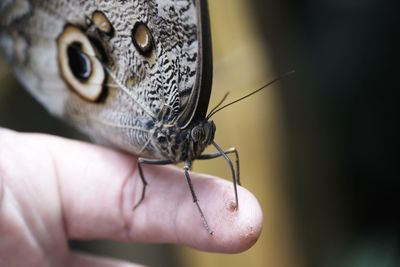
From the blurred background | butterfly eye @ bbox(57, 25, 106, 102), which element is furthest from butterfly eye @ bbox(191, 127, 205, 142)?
the blurred background

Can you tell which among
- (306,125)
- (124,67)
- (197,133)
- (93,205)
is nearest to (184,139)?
(197,133)

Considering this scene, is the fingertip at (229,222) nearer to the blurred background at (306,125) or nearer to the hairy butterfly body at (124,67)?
the hairy butterfly body at (124,67)

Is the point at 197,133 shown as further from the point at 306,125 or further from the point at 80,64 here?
the point at 306,125

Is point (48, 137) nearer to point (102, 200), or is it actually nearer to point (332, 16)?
point (102, 200)

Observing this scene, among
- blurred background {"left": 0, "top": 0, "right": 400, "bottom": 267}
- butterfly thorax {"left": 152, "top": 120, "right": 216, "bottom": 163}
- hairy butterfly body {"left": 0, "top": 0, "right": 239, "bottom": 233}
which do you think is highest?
hairy butterfly body {"left": 0, "top": 0, "right": 239, "bottom": 233}

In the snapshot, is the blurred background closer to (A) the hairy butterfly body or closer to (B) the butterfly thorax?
(A) the hairy butterfly body

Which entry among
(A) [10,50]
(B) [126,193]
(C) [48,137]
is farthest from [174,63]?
(A) [10,50]
